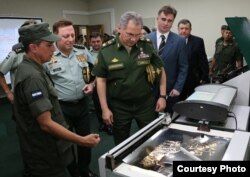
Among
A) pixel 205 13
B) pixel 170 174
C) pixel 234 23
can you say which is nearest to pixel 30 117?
pixel 170 174

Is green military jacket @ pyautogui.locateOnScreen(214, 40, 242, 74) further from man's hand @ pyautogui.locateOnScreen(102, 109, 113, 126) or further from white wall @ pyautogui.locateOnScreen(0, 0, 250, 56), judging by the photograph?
man's hand @ pyautogui.locateOnScreen(102, 109, 113, 126)

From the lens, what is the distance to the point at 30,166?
144 centimetres

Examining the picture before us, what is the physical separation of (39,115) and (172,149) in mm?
678

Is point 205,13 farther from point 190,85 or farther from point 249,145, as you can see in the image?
point 249,145

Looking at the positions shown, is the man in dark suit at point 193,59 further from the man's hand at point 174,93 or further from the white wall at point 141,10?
the white wall at point 141,10

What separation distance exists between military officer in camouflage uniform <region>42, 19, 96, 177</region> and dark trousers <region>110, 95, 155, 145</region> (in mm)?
287

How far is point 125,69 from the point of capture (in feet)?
5.79

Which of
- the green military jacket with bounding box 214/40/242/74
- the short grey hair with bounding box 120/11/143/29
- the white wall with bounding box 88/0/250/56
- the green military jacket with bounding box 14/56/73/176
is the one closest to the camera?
the green military jacket with bounding box 14/56/73/176

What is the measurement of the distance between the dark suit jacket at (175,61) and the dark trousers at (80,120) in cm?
82

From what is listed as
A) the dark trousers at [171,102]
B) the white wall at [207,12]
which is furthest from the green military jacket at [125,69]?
the white wall at [207,12]

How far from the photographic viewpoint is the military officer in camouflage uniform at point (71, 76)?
1.85 m

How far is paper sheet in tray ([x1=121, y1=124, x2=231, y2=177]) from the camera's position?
1074 mm

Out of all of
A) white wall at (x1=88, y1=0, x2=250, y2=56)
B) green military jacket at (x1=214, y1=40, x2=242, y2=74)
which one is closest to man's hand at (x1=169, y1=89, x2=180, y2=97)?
green military jacket at (x1=214, y1=40, x2=242, y2=74)

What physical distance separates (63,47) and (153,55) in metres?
0.68
